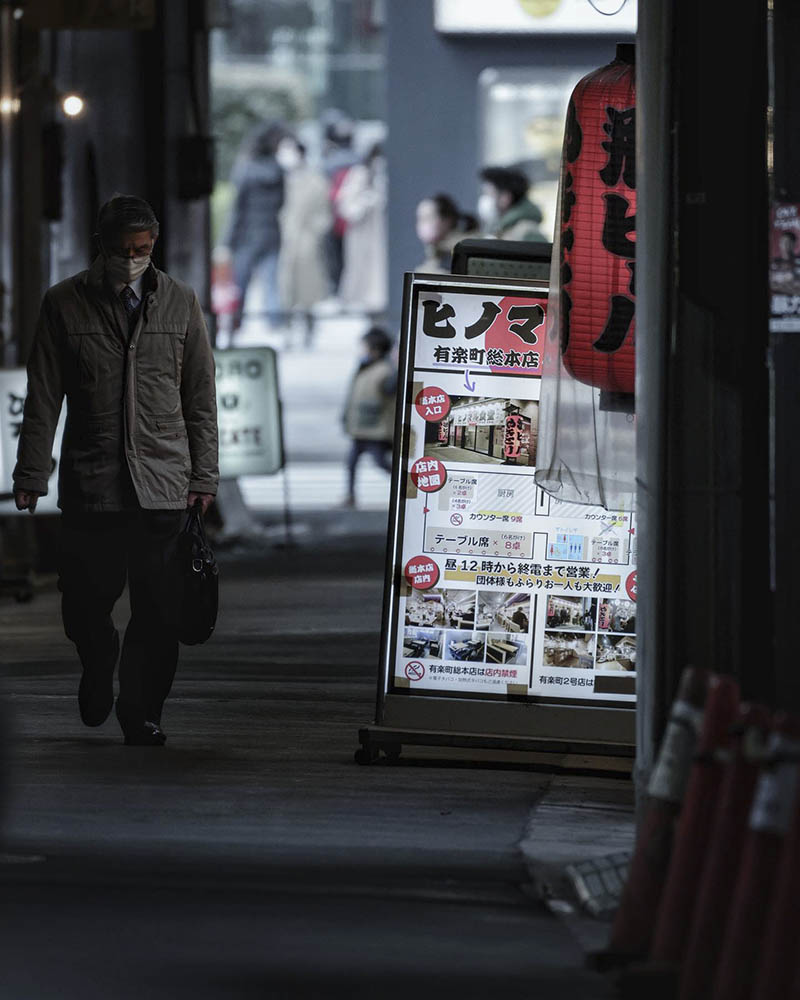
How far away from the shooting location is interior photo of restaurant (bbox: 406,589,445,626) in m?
7.97

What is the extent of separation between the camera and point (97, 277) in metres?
8.02

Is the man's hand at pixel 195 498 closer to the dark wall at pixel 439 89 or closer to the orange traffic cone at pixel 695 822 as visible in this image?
the orange traffic cone at pixel 695 822

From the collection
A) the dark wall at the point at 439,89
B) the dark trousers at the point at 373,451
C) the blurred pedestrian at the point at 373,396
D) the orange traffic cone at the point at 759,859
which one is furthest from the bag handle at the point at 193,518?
the dark wall at the point at 439,89

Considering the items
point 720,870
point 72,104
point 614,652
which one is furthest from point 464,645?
point 72,104

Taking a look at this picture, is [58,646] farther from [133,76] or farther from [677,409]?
[133,76]

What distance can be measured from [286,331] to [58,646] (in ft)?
52.5

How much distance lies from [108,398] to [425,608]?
Result: 144 cm

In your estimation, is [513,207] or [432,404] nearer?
[432,404]

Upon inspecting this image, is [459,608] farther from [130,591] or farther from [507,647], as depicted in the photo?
[130,591]

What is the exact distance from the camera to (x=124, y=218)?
7891 mm

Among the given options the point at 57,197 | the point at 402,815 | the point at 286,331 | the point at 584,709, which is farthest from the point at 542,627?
the point at 286,331

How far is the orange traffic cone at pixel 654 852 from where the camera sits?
514 cm

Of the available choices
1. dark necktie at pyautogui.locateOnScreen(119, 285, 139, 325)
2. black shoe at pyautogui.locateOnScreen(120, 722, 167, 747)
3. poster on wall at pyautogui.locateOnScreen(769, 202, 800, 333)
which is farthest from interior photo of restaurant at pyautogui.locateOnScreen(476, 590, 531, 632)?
poster on wall at pyautogui.locateOnScreen(769, 202, 800, 333)

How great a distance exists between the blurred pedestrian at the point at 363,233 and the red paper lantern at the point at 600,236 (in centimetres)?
2084
